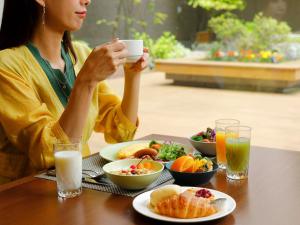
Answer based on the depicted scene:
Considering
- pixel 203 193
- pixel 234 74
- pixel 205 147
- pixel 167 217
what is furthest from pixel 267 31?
pixel 167 217

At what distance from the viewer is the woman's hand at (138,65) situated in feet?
4.58

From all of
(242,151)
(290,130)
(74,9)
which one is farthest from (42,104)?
(290,130)

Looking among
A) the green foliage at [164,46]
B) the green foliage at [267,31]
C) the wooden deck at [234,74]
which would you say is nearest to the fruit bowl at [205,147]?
the green foliage at [267,31]

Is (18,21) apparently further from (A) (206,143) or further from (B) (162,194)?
(B) (162,194)

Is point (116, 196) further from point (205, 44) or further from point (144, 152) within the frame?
point (205, 44)

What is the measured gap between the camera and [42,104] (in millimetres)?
1344

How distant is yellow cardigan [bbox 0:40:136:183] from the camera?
4.18ft

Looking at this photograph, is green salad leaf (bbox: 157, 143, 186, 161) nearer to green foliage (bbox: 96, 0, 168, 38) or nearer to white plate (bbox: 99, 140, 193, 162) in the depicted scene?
white plate (bbox: 99, 140, 193, 162)

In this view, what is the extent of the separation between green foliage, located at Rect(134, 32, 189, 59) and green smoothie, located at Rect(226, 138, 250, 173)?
2936 millimetres

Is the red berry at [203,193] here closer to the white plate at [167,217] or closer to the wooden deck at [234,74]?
the white plate at [167,217]

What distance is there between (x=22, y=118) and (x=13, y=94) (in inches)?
3.0

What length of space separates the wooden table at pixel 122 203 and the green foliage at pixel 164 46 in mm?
3002

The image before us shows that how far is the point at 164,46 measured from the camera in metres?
4.64

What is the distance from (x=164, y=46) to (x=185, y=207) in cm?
386
